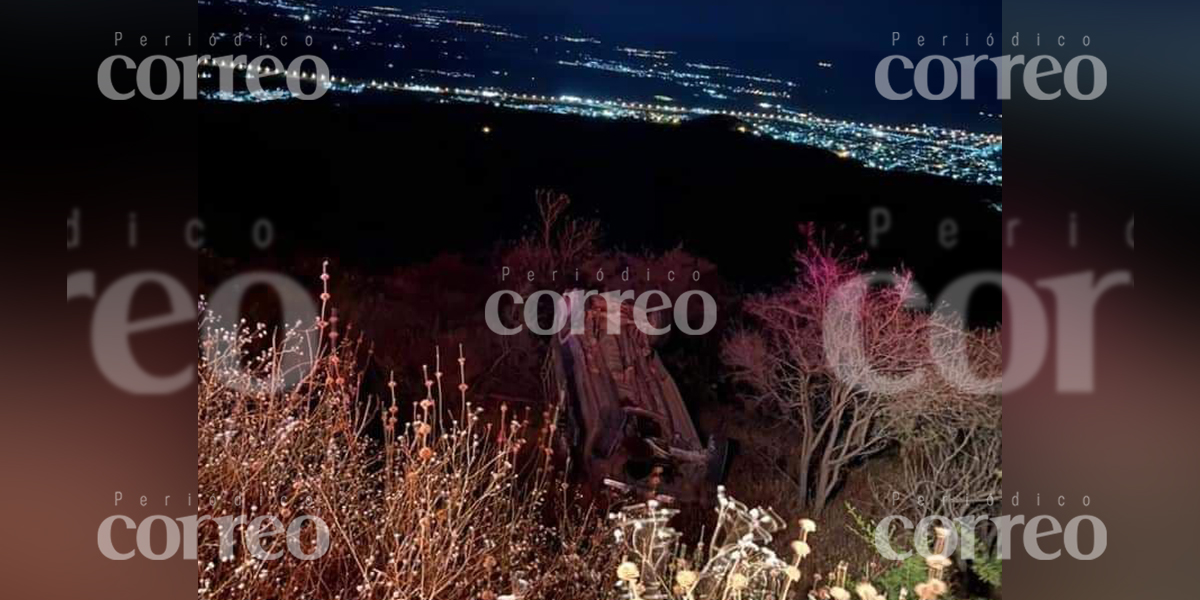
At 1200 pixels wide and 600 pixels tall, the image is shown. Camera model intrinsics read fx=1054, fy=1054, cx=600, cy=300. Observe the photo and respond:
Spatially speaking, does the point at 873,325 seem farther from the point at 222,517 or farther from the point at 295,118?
the point at 295,118

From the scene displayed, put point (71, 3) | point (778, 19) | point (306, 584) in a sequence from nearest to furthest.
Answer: point (71, 3) → point (306, 584) → point (778, 19)

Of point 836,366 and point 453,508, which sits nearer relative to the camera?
point 453,508

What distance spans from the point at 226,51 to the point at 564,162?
7.17 metres

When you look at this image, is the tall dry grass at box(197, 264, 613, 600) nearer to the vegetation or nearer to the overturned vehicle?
the vegetation

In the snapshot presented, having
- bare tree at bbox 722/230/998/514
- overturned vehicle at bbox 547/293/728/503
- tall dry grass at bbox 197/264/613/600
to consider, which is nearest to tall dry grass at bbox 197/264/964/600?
tall dry grass at bbox 197/264/613/600

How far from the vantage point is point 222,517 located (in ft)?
8.78

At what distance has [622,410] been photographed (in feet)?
16.9

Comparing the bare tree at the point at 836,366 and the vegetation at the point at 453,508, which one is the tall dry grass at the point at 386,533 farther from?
the bare tree at the point at 836,366

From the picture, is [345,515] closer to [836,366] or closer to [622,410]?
[622,410]

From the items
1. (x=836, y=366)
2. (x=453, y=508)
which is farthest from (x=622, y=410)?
(x=453, y=508)

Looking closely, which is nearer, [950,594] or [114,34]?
[114,34]

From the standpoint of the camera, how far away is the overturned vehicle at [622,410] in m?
5.03

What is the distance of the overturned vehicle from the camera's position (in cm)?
503

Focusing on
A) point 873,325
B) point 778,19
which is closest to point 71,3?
point 778,19
